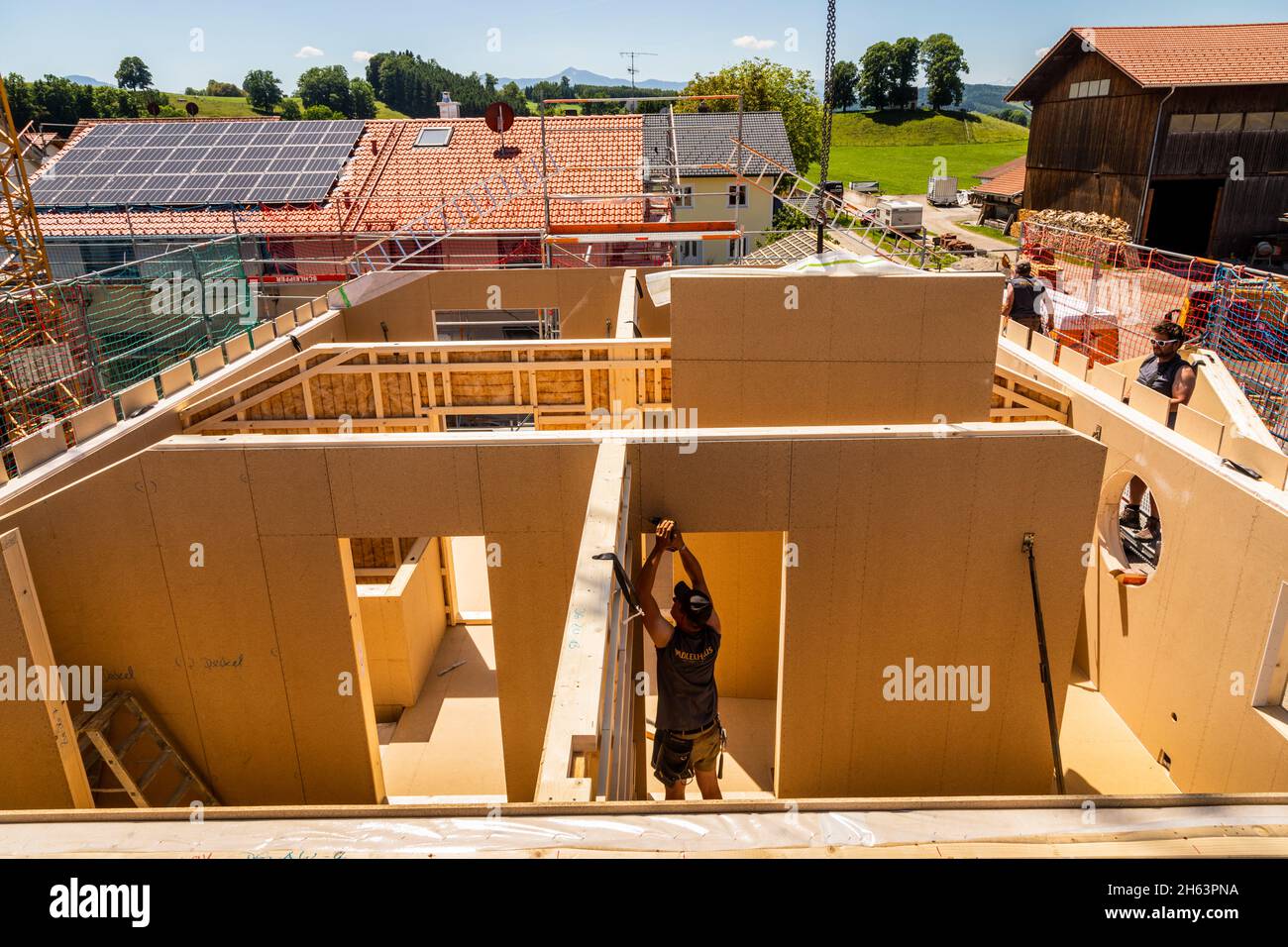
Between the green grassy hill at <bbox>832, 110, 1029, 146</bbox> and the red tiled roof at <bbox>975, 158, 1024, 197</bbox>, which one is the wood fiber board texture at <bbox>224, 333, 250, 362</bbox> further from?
the green grassy hill at <bbox>832, 110, 1029, 146</bbox>

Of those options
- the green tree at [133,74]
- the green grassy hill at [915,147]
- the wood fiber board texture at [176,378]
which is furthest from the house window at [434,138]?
the green tree at [133,74]

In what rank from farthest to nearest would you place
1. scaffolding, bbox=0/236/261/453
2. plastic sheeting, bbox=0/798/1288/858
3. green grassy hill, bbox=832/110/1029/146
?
green grassy hill, bbox=832/110/1029/146, scaffolding, bbox=0/236/261/453, plastic sheeting, bbox=0/798/1288/858

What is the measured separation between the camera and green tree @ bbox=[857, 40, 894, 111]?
8619cm

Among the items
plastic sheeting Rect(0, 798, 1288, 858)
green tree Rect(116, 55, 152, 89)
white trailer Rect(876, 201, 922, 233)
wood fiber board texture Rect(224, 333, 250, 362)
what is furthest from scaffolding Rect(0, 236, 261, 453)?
green tree Rect(116, 55, 152, 89)

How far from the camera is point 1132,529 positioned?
30.4 feet

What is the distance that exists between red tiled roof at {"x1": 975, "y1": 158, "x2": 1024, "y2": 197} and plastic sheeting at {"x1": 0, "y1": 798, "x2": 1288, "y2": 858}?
1721 inches

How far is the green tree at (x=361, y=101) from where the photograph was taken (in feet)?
315

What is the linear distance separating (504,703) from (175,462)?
2.99 metres

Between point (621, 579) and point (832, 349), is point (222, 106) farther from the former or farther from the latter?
point (621, 579)

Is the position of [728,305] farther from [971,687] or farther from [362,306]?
[362,306]

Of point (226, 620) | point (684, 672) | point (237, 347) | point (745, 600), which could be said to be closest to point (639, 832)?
point (684, 672)

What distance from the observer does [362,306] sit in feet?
44.8

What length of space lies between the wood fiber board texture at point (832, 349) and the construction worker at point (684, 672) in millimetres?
2690
